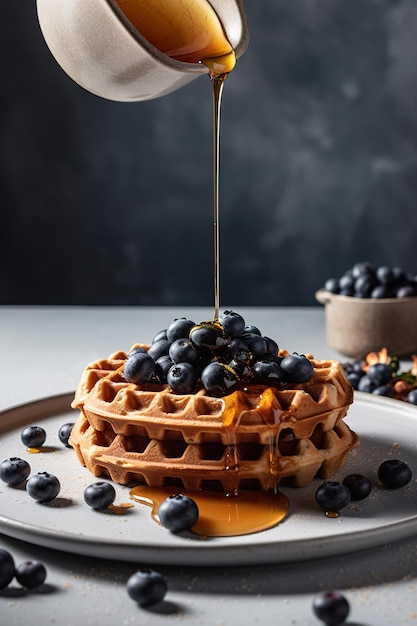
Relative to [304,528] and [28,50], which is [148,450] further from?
[28,50]

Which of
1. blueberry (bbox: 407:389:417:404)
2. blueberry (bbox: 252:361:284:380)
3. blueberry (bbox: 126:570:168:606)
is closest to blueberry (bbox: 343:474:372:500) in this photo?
blueberry (bbox: 252:361:284:380)

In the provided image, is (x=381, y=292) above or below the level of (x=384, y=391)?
above

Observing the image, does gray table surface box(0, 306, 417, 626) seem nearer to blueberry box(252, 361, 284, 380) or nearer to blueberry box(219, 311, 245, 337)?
blueberry box(252, 361, 284, 380)

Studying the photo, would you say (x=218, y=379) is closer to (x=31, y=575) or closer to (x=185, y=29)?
(x=31, y=575)

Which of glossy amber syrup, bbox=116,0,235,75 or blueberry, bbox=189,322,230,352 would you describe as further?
glossy amber syrup, bbox=116,0,235,75

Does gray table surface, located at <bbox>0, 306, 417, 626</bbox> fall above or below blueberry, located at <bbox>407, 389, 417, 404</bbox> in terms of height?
above

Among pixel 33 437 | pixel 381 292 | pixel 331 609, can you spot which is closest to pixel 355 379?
pixel 381 292

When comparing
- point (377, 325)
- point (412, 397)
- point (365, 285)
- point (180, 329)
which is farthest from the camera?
point (365, 285)
